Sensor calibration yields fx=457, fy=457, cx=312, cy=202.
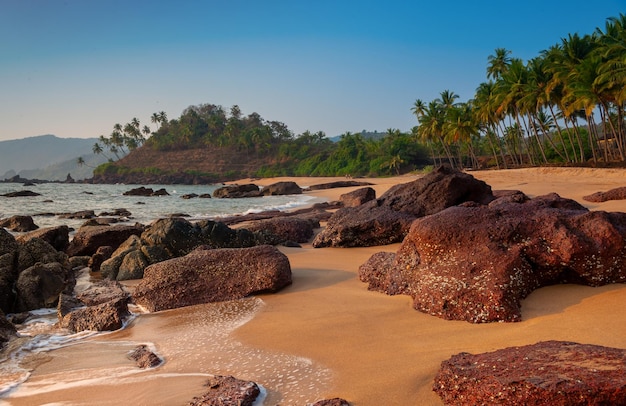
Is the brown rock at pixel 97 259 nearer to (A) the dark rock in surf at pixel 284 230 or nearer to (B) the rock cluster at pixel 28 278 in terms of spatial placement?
(B) the rock cluster at pixel 28 278

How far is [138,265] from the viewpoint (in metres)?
8.79

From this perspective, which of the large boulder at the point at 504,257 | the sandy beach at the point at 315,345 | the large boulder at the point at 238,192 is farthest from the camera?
the large boulder at the point at 238,192

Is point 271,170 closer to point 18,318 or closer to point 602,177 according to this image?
point 602,177

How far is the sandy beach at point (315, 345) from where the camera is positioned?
3621 millimetres

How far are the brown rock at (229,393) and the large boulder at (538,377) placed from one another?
1.35 meters

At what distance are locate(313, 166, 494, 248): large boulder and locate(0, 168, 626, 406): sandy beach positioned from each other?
146 inches

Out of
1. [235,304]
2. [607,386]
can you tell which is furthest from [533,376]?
[235,304]

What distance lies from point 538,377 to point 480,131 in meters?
65.8

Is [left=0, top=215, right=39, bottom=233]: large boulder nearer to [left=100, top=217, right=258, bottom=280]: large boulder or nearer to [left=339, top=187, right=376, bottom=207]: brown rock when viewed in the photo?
[left=100, top=217, right=258, bottom=280]: large boulder

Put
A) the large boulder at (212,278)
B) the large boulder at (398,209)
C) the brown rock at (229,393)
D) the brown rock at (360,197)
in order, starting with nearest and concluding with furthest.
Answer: the brown rock at (229,393) → the large boulder at (212,278) → the large boulder at (398,209) → the brown rock at (360,197)

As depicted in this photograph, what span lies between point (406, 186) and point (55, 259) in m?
7.81

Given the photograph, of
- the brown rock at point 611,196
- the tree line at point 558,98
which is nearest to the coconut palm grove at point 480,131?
the tree line at point 558,98

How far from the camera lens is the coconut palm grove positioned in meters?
36.8

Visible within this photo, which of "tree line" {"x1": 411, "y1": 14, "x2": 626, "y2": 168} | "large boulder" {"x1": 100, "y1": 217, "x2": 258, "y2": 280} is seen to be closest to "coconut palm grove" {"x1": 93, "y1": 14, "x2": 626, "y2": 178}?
"tree line" {"x1": 411, "y1": 14, "x2": 626, "y2": 168}
